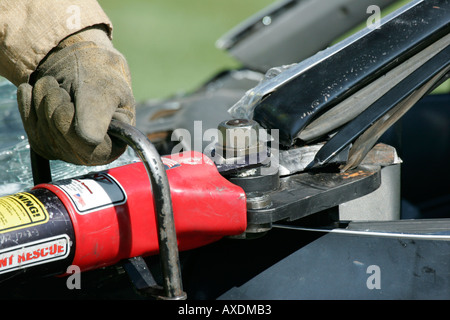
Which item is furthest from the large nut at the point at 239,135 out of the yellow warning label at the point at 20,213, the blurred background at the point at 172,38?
the blurred background at the point at 172,38

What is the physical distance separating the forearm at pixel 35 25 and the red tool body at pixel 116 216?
383 mm

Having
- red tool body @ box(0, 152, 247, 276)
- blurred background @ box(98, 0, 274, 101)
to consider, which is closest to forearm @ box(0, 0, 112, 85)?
red tool body @ box(0, 152, 247, 276)

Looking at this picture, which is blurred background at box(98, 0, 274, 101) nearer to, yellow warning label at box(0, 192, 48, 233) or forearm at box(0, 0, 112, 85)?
forearm at box(0, 0, 112, 85)

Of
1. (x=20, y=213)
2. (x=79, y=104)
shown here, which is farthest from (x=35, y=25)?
(x=20, y=213)

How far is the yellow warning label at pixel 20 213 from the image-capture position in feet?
3.03

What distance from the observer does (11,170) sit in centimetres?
150

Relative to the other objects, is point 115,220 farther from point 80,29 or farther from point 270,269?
point 80,29

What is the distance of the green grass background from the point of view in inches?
229

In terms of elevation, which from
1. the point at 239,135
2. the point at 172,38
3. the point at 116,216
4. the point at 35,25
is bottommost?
the point at 116,216

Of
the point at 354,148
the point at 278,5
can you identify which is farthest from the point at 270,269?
the point at 278,5

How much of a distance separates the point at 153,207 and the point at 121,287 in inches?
10.5

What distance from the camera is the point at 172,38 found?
6.99m

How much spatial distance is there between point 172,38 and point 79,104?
20.2 feet

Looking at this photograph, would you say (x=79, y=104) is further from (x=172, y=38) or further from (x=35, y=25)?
(x=172, y=38)
